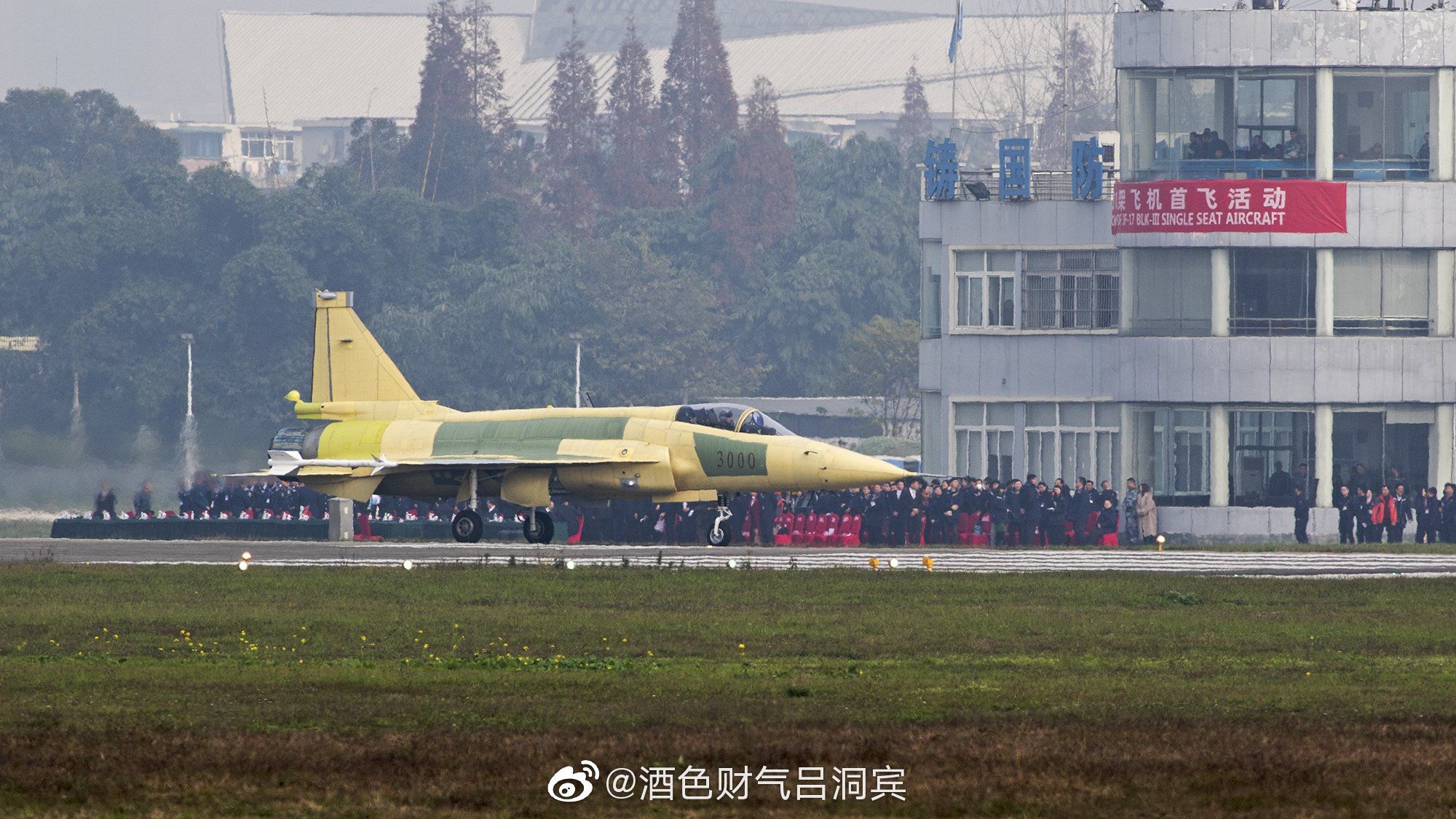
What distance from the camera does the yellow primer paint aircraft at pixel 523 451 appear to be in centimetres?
3712

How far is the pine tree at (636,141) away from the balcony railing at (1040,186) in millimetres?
77719

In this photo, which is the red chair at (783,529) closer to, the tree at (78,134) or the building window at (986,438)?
the building window at (986,438)

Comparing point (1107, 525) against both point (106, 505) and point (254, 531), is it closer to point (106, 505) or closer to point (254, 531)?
point (254, 531)

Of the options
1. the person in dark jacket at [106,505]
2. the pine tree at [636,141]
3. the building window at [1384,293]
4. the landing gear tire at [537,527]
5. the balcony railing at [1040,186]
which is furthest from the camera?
the pine tree at [636,141]

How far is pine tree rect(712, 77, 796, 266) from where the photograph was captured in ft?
383

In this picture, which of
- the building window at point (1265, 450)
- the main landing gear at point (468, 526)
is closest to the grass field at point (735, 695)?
the main landing gear at point (468, 526)

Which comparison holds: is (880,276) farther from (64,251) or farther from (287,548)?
(287,548)

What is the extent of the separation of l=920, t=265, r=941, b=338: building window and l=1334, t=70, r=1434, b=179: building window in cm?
1217

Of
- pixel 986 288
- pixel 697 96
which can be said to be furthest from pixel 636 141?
pixel 986 288

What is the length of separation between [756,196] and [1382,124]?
70.0 metres

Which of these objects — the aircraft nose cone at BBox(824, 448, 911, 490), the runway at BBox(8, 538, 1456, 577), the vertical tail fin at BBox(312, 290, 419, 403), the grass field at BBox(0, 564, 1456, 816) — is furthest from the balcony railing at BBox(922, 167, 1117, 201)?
the grass field at BBox(0, 564, 1456, 816)

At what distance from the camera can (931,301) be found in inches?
2302

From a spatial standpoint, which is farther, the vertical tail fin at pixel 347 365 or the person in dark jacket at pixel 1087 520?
the person in dark jacket at pixel 1087 520

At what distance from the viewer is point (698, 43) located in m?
149
